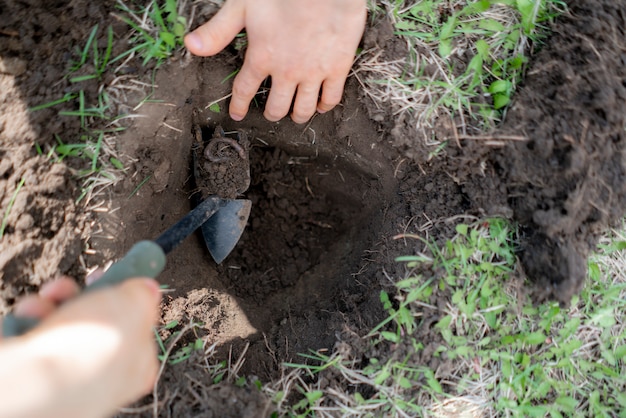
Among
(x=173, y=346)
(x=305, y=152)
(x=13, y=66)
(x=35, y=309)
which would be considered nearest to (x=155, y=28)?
(x=13, y=66)

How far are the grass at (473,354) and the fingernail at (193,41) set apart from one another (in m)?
1.14

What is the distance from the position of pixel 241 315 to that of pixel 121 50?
48.3 inches

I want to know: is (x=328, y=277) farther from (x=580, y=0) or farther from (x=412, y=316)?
(x=580, y=0)

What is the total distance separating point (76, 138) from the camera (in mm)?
1808

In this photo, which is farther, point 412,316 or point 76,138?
point 412,316

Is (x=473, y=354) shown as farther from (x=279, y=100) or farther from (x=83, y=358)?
(x=83, y=358)

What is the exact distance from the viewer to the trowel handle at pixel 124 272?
3.90 ft

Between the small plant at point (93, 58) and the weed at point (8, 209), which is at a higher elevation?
the small plant at point (93, 58)

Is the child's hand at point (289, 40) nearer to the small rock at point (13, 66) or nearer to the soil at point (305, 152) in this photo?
the soil at point (305, 152)

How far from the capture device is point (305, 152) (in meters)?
2.39

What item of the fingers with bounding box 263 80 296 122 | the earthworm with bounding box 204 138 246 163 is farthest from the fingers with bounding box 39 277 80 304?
the fingers with bounding box 263 80 296 122

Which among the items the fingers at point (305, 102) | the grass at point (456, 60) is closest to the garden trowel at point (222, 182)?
the fingers at point (305, 102)

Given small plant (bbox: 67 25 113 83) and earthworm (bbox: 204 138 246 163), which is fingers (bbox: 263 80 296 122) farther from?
small plant (bbox: 67 25 113 83)

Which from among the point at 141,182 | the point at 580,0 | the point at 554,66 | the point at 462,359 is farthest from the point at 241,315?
the point at 580,0
